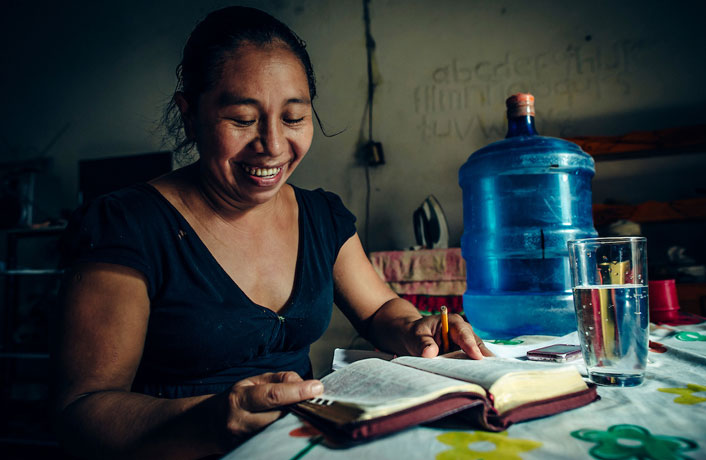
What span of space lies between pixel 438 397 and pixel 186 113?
29.4 inches

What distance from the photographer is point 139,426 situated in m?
0.52

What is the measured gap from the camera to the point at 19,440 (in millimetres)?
2361

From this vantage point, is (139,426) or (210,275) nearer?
Answer: (139,426)

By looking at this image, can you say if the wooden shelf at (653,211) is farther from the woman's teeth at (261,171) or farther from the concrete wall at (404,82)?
the woman's teeth at (261,171)

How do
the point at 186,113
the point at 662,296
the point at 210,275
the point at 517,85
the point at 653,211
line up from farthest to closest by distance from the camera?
1. the point at 517,85
2. the point at 653,211
3. the point at 662,296
4. the point at 186,113
5. the point at 210,275

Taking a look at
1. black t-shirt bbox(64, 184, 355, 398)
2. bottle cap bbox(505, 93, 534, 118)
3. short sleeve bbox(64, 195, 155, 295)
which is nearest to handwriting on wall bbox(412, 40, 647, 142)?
bottle cap bbox(505, 93, 534, 118)

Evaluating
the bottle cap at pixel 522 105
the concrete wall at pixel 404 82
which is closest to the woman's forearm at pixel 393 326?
the bottle cap at pixel 522 105

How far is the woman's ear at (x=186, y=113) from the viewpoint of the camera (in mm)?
891

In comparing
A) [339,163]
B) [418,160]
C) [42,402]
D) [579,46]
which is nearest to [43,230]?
[42,402]

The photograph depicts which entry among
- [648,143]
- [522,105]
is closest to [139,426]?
[522,105]

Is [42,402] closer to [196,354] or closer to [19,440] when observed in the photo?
[19,440]

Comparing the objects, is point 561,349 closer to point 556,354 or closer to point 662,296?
point 556,354

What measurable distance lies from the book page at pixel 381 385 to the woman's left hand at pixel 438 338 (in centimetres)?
18

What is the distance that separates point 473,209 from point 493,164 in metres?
0.20
